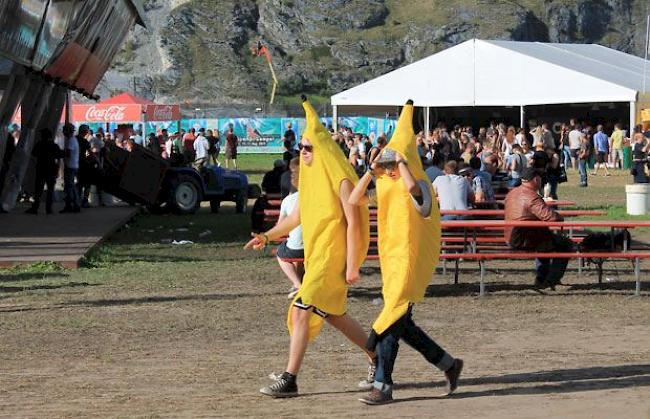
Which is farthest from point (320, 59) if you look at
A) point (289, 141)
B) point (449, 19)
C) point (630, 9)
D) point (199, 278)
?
point (199, 278)

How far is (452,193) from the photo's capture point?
641 inches

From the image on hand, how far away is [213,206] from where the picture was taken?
95.2 feet

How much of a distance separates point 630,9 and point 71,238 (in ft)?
312

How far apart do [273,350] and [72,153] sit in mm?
15900

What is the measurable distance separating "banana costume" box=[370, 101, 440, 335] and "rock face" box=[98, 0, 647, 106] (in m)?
88.3

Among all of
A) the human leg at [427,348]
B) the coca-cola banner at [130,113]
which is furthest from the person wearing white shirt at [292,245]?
the coca-cola banner at [130,113]

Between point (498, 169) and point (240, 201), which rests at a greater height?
point (498, 169)

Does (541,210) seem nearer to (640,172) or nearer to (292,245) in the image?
(292,245)

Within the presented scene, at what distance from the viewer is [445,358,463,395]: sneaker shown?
885 centimetres

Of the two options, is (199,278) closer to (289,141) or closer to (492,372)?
(492,372)


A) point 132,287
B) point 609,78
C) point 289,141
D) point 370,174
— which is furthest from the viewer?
point 609,78

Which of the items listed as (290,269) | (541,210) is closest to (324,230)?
(290,269)

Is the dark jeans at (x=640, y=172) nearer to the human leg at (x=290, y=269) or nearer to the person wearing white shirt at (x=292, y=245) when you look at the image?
the person wearing white shirt at (x=292, y=245)

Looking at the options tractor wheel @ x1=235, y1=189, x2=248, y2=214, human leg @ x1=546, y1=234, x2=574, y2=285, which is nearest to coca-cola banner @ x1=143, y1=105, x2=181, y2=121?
tractor wheel @ x1=235, y1=189, x2=248, y2=214
